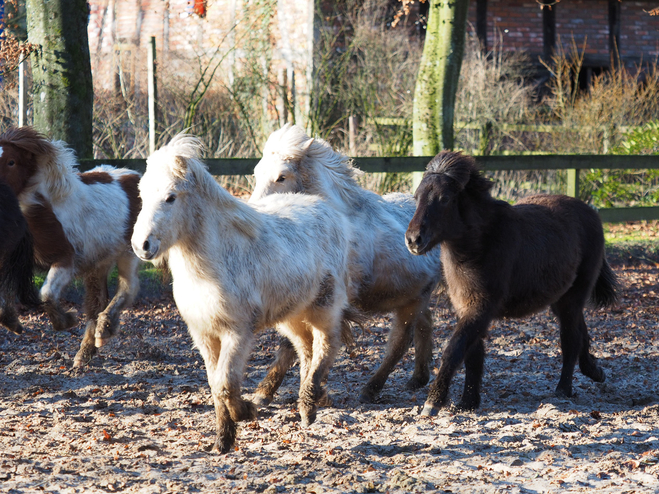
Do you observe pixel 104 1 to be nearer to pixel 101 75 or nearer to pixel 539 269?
pixel 101 75

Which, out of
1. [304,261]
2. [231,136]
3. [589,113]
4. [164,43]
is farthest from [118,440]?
[164,43]

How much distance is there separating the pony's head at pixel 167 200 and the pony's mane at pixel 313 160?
1.32 m

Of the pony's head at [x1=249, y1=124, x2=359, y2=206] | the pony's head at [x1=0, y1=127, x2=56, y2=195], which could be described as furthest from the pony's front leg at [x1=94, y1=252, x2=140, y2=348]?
the pony's head at [x1=249, y1=124, x2=359, y2=206]

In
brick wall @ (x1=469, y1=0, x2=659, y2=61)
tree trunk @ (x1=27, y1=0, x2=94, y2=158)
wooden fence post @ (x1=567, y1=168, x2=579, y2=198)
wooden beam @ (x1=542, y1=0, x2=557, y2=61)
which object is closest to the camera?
tree trunk @ (x1=27, y1=0, x2=94, y2=158)

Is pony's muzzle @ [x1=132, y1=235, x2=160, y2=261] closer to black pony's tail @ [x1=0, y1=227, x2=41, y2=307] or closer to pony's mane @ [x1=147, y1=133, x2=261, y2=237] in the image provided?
pony's mane @ [x1=147, y1=133, x2=261, y2=237]

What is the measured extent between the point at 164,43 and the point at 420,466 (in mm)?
16263

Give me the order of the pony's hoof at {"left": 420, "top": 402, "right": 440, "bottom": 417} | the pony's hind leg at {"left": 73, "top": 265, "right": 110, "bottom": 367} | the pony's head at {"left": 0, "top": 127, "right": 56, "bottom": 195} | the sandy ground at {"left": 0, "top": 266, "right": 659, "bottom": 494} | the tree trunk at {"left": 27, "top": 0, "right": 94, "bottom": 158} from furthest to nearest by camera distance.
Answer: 1. the tree trunk at {"left": 27, "top": 0, "right": 94, "bottom": 158}
2. the pony's hind leg at {"left": 73, "top": 265, "right": 110, "bottom": 367}
3. the pony's head at {"left": 0, "top": 127, "right": 56, "bottom": 195}
4. the pony's hoof at {"left": 420, "top": 402, "right": 440, "bottom": 417}
5. the sandy ground at {"left": 0, "top": 266, "right": 659, "bottom": 494}

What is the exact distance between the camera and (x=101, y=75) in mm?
16906

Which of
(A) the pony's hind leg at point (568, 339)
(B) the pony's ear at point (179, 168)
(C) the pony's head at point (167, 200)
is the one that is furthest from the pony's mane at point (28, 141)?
(A) the pony's hind leg at point (568, 339)

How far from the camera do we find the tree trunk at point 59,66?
776 centimetres

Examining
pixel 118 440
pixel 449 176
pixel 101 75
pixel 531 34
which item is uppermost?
pixel 531 34

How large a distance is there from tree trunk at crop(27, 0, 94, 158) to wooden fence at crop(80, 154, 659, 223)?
1524 millimetres

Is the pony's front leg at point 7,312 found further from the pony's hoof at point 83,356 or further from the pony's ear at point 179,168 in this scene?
the pony's ear at point 179,168

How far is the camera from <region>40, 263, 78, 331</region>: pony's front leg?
5.56m
